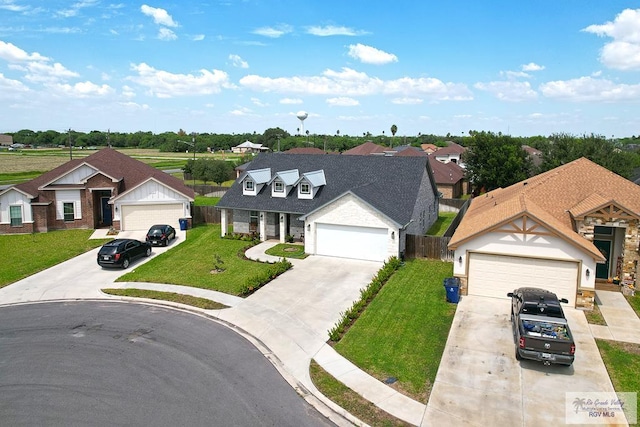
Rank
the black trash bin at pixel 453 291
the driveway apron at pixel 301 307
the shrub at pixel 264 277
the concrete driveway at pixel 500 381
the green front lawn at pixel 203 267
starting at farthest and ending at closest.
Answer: the green front lawn at pixel 203 267
the shrub at pixel 264 277
the black trash bin at pixel 453 291
the driveway apron at pixel 301 307
the concrete driveway at pixel 500 381

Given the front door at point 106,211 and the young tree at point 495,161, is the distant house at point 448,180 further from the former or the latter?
the front door at point 106,211

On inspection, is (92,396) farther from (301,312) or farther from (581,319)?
(581,319)

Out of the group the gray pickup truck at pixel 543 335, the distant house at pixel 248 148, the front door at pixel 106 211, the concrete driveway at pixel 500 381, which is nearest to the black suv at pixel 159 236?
the front door at pixel 106 211

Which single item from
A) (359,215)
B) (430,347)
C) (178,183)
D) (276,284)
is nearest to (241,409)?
(430,347)

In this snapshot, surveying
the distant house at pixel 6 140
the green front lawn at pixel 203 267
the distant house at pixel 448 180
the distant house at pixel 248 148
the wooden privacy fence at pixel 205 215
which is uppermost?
the distant house at pixel 6 140

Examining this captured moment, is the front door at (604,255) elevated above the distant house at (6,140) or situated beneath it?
situated beneath

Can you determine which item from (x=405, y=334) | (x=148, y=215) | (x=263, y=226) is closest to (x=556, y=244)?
(x=405, y=334)
